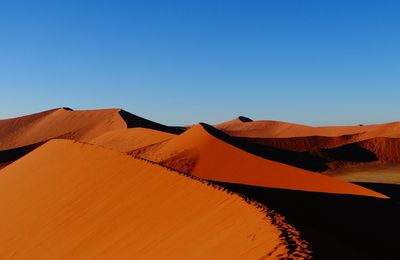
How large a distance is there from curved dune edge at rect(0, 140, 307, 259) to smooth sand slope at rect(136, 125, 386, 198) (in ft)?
21.2

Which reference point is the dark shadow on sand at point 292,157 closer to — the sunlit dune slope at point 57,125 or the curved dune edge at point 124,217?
the sunlit dune slope at point 57,125

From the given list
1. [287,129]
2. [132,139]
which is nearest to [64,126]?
[132,139]

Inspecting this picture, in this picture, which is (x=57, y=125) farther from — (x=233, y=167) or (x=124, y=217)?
(x=124, y=217)

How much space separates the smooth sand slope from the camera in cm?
1616

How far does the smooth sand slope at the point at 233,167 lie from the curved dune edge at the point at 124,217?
646 cm

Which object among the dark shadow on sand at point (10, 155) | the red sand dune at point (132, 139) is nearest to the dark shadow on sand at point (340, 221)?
the red sand dune at point (132, 139)

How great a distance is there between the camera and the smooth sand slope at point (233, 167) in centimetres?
1616

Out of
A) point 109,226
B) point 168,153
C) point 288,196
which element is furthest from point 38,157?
point 288,196

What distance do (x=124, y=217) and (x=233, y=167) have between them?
11.3m

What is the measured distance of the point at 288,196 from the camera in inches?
395

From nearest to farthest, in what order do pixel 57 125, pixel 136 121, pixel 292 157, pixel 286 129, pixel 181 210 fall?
pixel 181 210
pixel 292 157
pixel 136 121
pixel 57 125
pixel 286 129

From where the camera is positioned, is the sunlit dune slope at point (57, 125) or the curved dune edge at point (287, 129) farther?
the curved dune edge at point (287, 129)

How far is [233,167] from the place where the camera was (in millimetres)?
19609

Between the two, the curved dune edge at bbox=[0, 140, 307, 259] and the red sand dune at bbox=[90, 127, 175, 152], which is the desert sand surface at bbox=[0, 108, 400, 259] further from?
the red sand dune at bbox=[90, 127, 175, 152]
